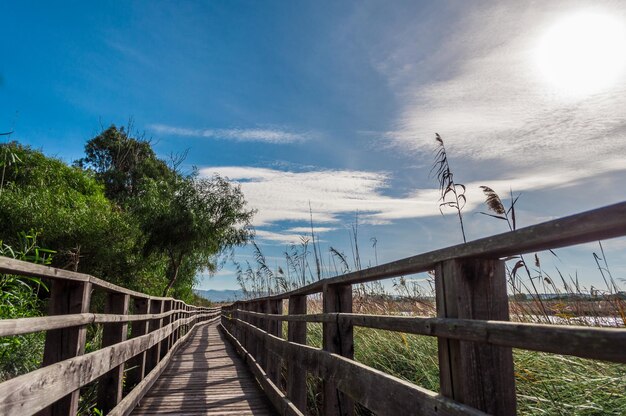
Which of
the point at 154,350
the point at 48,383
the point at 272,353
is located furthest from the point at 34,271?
the point at 154,350

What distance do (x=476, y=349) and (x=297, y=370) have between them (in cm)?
281

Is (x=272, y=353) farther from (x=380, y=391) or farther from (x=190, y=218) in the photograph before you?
(x=190, y=218)

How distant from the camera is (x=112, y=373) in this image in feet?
13.6

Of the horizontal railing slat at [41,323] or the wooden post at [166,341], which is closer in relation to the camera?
the horizontal railing slat at [41,323]

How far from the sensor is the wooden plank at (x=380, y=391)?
1562 mm

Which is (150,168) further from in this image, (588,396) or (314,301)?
(588,396)

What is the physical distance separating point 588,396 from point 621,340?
7.01ft

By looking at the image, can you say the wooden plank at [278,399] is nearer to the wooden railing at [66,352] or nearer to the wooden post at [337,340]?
the wooden post at [337,340]

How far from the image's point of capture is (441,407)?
1.55m

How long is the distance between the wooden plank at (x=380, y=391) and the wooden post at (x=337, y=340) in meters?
0.09

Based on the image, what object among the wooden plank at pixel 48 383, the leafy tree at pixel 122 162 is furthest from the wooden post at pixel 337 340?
the leafy tree at pixel 122 162

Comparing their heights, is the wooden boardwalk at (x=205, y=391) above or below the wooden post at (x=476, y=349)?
below

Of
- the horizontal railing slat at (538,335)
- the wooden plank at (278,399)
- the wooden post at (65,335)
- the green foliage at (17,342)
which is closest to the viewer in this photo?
the horizontal railing slat at (538,335)

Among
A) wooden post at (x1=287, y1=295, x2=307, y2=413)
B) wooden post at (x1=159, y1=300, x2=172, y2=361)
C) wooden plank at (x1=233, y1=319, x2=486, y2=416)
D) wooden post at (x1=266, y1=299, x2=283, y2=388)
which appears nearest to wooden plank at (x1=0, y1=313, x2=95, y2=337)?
wooden plank at (x1=233, y1=319, x2=486, y2=416)
